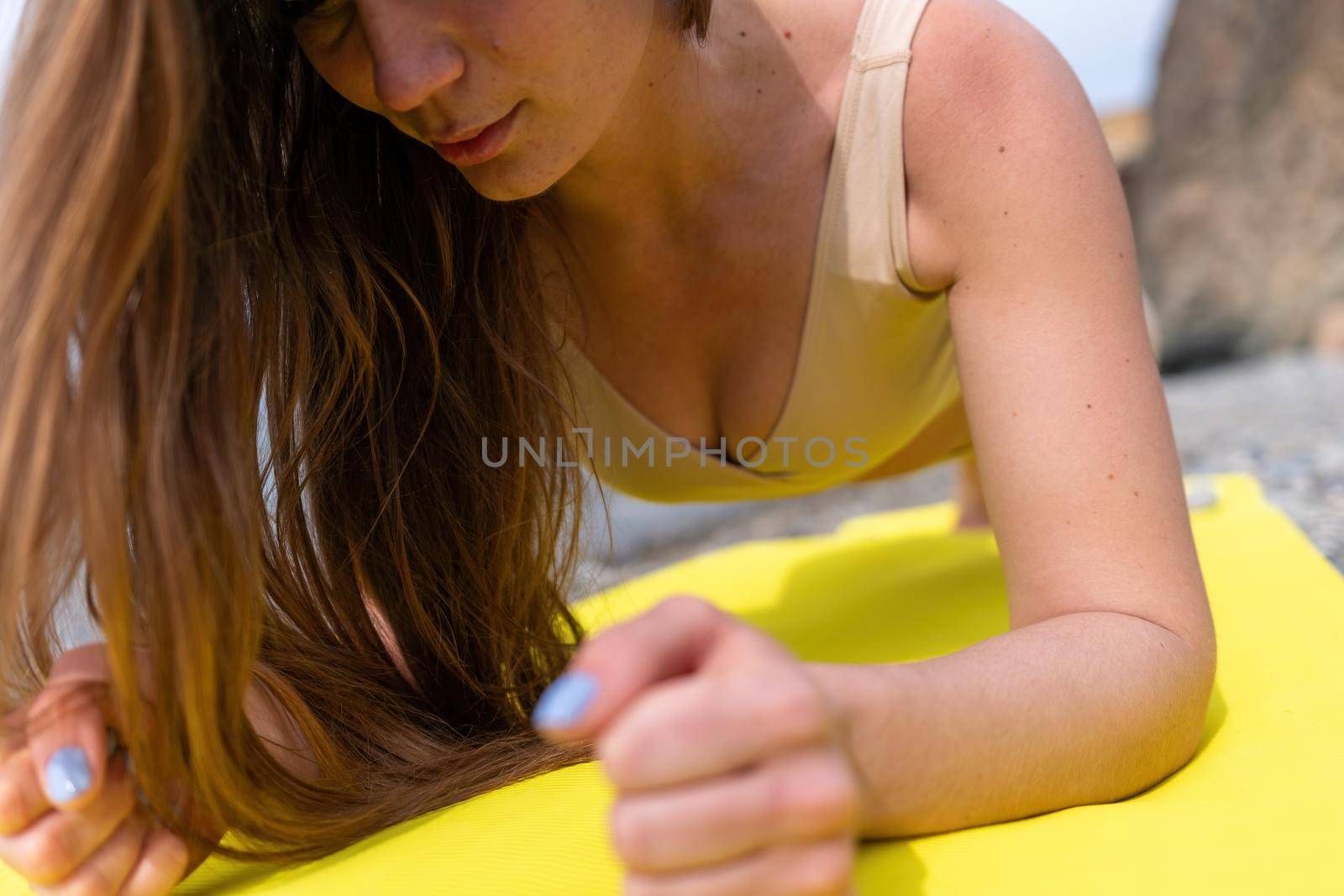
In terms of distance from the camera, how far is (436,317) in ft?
4.79

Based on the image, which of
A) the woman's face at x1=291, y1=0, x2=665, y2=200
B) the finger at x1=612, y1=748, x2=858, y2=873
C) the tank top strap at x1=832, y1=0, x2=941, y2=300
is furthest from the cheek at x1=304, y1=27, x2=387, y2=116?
the finger at x1=612, y1=748, x2=858, y2=873

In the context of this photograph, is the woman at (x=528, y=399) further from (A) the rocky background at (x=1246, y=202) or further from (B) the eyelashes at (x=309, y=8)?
(A) the rocky background at (x=1246, y=202)

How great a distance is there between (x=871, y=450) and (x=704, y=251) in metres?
0.52

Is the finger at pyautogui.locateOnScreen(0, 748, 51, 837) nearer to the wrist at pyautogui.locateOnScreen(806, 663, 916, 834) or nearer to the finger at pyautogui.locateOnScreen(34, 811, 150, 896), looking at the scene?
the finger at pyautogui.locateOnScreen(34, 811, 150, 896)

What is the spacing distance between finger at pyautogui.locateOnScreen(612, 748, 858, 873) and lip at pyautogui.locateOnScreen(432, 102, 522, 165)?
0.78m

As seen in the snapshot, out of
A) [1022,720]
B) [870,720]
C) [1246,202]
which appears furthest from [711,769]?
[1246,202]

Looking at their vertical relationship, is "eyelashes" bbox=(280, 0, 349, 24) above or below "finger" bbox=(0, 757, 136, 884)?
above

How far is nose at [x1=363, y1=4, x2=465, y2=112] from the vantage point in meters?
1.12

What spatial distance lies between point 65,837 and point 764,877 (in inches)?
26.1

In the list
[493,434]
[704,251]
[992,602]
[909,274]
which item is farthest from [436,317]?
[992,602]

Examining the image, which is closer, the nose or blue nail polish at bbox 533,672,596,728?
blue nail polish at bbox 533,672,596,728

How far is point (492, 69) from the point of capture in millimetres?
1175

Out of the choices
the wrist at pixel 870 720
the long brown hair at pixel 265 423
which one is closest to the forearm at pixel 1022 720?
the wrist at pixel 870 720

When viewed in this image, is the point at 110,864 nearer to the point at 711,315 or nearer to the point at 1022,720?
the point at 1022,720
